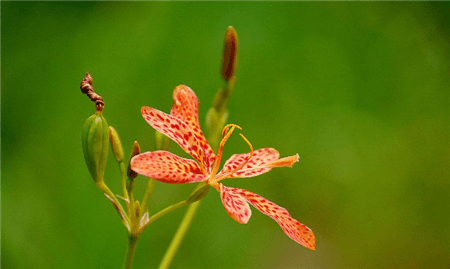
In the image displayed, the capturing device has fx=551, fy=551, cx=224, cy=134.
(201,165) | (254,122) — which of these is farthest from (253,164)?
(254,122)

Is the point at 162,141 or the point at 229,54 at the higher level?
the point at 229,54

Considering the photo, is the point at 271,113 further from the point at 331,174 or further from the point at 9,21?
the point at 9,21

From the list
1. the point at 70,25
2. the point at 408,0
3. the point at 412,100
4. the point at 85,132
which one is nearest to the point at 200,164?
the point at 85,132

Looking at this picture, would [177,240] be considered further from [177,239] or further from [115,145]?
[115,145]

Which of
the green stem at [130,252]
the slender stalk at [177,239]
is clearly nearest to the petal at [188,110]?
the slender stalk at [177,239]

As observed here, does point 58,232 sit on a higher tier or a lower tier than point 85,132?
lower

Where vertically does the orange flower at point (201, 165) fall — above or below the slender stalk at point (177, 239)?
above

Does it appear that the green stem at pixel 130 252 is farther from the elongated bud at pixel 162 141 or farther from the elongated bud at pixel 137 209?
the elongated bud at pixel 162 141

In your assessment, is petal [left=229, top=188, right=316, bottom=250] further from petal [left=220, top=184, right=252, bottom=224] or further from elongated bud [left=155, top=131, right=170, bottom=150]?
elongated bud [left=155, top=131, right=170, bottom=150]
